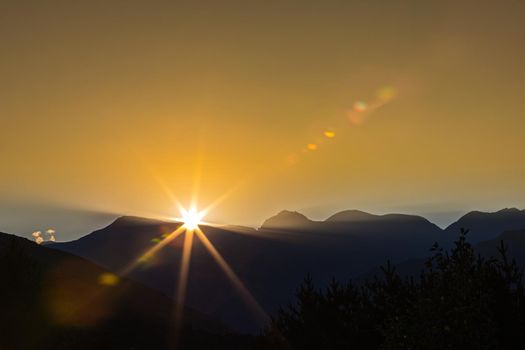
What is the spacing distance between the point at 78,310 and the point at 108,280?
3051 centimetres

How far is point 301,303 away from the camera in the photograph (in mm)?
34188

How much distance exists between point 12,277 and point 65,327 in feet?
101

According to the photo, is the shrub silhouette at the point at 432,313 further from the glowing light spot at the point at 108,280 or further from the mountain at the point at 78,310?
the glowing light spot at the point at 108,280

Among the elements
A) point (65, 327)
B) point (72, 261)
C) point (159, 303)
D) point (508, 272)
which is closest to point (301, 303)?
point (508, 272)

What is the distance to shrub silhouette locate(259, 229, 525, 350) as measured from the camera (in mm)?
14898

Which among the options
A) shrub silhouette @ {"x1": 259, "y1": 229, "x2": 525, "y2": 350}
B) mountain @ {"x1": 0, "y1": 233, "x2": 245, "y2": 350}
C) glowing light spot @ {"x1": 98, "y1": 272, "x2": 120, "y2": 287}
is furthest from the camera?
glowing light spot @ {"x1": 98, "y1": 272, "x2": 120, "y2": 287}

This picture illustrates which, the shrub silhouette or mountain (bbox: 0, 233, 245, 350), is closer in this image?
the shrub silhouette

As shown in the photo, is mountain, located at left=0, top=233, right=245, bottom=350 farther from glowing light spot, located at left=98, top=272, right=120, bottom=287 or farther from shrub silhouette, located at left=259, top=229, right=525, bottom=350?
shrub silhouette, located at left=259, top=229, right=525, bottom=350

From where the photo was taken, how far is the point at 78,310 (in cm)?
7269

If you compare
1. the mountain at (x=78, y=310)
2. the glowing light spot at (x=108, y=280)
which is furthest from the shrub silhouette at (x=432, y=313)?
the glowing light spot at (x=108, y=280)

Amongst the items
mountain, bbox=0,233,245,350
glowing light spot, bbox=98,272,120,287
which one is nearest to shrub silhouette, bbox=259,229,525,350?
mountain, bbox=0,233,245,350

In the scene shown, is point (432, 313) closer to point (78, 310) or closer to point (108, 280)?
point (78, 310)

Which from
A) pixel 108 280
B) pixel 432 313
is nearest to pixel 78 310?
pixel 108 280

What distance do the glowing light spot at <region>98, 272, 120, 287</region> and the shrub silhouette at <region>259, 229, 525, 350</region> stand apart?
74.9 metres
